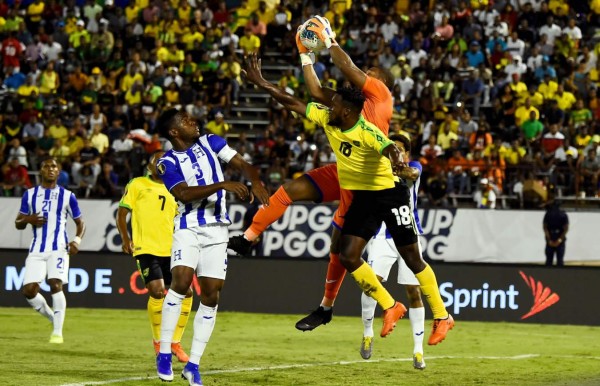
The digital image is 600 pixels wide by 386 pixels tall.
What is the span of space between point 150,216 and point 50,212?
276 cm

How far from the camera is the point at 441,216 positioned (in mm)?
24328

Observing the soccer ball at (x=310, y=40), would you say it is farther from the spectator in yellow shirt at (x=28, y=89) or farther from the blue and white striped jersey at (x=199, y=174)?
the spectator in yellow shirt at (x=28, y=89)

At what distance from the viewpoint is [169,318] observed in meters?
11.9

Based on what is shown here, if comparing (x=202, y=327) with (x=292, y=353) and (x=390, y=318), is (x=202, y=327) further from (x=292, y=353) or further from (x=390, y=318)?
(x=292, y=353)

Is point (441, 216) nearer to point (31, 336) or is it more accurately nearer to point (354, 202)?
point (31, 336)

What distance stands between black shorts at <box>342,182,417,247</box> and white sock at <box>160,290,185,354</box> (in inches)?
74.9

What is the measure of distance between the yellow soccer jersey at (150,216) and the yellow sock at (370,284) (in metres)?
3.09

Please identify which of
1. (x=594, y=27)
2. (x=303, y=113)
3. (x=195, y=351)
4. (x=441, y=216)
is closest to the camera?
(x=195, y=351)

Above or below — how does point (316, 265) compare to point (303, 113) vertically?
below

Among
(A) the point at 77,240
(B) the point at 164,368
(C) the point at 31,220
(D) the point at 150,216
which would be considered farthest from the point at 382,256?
(C) the point at 31,220

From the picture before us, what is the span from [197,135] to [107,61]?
20.9 m

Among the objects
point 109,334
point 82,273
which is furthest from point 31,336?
point 82,273

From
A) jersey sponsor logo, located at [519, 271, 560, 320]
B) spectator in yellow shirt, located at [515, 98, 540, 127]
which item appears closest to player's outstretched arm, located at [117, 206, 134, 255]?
jersey sponsor logo, located at [519, 271, 560, 320]

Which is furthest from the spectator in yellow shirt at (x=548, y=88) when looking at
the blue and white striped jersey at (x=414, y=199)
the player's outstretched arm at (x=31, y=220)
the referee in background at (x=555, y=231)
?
the player's outstretched arm at (x=31, y=220)
